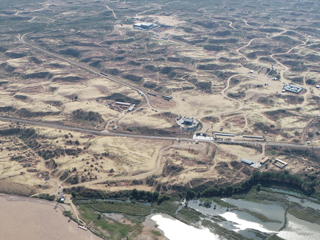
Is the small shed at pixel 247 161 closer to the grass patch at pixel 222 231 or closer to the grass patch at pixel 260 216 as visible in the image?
the grass patch at pixel 260 216

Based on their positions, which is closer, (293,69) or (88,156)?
(88,156)

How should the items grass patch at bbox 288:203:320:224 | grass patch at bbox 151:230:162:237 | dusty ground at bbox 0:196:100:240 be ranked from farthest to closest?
grass patch at bbox 288:203:320:224 < grass patch at bbox 151:230:162:237 < dusty ground at bbox 0:196:100:240

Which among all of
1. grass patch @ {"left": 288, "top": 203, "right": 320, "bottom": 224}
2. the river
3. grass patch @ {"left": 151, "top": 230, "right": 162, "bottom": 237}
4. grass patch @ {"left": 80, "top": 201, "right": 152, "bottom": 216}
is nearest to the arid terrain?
grass patch @ {"left": 80, "top": 201, "right": 152, "bottom": 216}

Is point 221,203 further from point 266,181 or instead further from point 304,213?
point 304,213

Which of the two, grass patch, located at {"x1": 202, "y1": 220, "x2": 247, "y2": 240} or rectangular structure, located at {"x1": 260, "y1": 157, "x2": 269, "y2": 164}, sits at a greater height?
rectangular structure, located at {"x1": 260, "y1": 157, "x2": 269, "y2": 164}

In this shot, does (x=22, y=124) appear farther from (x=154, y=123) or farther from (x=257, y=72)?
(x=257, y=72)

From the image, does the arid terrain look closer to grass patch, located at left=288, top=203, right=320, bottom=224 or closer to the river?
the river

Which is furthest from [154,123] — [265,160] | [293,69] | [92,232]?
[293,69]

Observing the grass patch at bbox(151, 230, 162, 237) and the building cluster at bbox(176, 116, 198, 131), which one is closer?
the grass patch at bbox(151, 230, 162, 237)

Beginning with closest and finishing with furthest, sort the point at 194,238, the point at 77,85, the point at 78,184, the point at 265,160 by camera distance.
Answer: the point at 194,238, the point at 78,184, the point at 265,160, the point at 77,85
